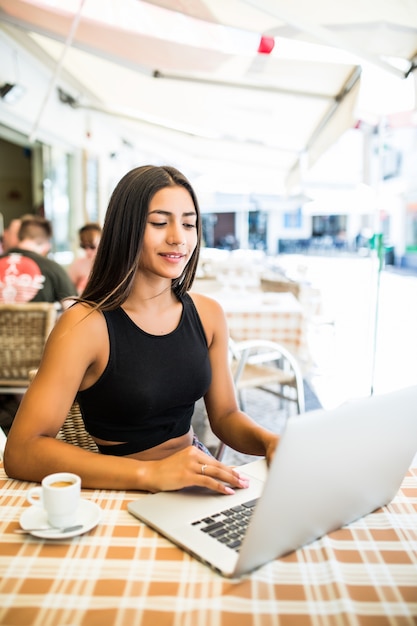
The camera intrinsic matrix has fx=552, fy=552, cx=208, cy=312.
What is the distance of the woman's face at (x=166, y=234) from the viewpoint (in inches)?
54.6

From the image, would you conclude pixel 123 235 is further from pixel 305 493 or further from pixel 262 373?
pixel 262 373

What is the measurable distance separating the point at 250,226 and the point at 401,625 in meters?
33.5

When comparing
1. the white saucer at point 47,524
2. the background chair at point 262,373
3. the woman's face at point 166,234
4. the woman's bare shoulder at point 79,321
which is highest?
the woman's face at point 166,234

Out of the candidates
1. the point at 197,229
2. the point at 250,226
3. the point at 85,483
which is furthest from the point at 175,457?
the point at 250,226

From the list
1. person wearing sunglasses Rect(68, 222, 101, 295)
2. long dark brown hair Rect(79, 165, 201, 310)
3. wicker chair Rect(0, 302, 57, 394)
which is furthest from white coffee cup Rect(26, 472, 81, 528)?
person wearing sunglasses Rect(68, 222, 101, 295)

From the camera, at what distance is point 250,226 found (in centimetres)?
3369

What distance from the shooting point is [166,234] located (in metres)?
1.40

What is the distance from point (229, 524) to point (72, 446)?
398 mm

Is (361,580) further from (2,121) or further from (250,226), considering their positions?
(250,226)

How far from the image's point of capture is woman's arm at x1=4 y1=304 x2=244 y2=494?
42.9 inches

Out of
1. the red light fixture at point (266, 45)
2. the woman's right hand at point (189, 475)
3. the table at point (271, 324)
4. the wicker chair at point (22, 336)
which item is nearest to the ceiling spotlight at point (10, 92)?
the red light fixture at point (266, 45)

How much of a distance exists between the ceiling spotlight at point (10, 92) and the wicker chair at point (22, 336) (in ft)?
8.77

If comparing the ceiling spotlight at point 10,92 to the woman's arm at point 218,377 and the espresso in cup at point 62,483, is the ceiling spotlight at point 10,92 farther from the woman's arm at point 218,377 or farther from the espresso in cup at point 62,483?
the espresso in cup at point 62,483

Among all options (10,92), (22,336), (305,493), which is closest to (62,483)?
(305,493)
